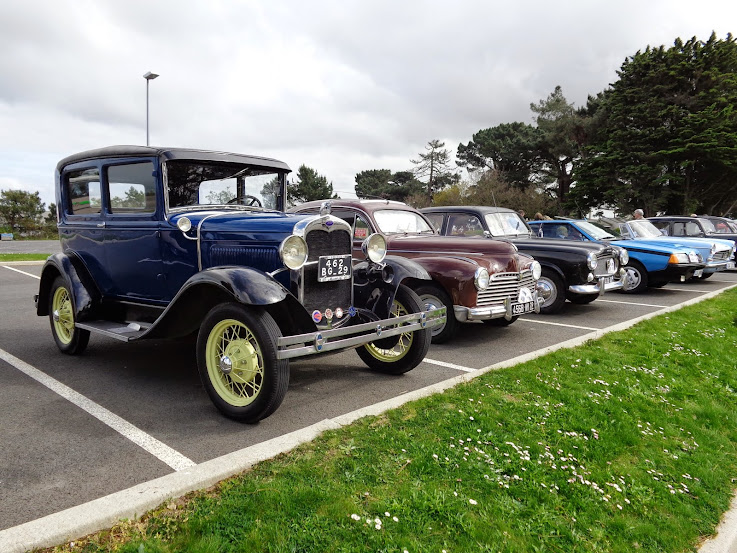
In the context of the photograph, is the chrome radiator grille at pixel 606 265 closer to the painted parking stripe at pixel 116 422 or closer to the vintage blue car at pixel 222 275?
the vintage blue car at pixel 222 275

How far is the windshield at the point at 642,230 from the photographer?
37.9ft

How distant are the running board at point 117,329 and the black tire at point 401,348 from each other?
6.64 feet

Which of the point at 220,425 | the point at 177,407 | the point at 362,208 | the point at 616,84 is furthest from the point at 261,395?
the point at 616,84

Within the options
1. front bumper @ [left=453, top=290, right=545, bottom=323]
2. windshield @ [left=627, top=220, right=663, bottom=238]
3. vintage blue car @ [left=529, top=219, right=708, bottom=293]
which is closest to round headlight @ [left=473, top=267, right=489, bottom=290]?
front bumper @ [left=453, top=290, right=545, bottom=323]

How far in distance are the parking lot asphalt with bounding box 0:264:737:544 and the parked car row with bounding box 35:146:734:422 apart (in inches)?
10.3

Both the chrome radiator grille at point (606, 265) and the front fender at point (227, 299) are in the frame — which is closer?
the front fender at point (227, 299)

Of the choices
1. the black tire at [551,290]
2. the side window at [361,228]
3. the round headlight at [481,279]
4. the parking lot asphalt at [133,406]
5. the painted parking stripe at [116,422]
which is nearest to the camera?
the parking lot asphalt at [133,406]

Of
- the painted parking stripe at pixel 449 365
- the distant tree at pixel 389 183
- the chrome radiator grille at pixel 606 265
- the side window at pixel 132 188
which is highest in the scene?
the distant tree at pixel 389 183

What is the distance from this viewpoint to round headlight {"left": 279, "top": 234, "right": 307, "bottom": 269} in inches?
147

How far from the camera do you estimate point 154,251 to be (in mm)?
4516

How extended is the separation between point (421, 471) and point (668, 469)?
1.62 meters

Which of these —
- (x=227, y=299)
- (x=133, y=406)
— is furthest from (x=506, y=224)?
(x=133, y=406)

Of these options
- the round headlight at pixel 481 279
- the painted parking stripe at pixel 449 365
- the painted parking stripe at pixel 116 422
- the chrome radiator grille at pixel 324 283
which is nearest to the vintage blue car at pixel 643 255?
the round headlight at pixel 481 279

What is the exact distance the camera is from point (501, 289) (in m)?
6.08
